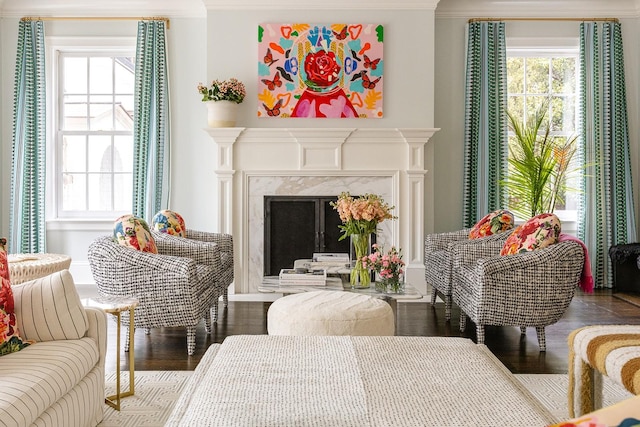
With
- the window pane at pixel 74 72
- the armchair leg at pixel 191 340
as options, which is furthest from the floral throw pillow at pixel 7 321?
the window pane at pixel 74 72

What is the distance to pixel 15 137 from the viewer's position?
644 cm

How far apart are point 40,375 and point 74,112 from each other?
5.05 metres

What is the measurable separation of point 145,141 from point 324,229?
1.99 m

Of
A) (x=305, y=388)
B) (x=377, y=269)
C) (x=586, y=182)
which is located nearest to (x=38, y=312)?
(x=305, y=388)

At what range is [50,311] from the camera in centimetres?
258

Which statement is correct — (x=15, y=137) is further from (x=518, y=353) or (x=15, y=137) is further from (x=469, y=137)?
(x=518, y=353)

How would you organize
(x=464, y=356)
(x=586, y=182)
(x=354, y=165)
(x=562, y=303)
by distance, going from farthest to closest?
(x=586, y=182), (x=354, y=165), (x=562, y=303), (x=464, y=356)

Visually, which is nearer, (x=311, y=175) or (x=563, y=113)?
(x=311, y=175)

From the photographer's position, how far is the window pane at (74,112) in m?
6.71

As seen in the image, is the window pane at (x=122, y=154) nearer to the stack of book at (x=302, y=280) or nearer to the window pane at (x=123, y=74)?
the window pane at (x=123, y=74)

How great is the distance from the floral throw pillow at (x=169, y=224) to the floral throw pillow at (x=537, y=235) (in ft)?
8.22

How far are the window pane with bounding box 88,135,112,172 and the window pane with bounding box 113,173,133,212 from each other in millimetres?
150

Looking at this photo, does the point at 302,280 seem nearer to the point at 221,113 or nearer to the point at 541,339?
the point at 541,339

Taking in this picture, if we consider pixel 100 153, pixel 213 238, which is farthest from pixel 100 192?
pixel 213 238
